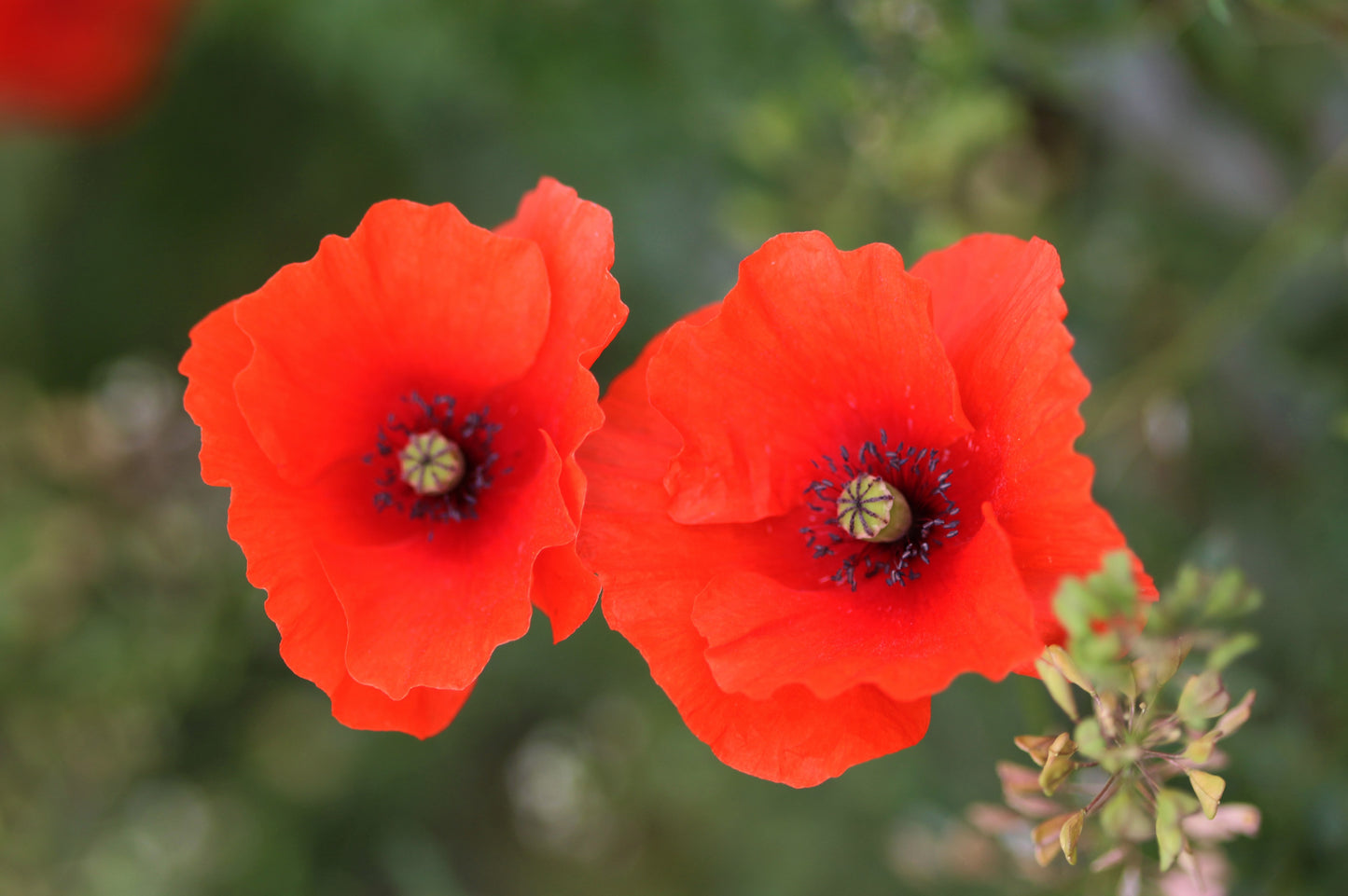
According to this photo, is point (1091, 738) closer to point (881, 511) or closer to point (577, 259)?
point (881, 511)

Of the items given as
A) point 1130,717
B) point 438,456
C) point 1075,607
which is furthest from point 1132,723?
point 438,456

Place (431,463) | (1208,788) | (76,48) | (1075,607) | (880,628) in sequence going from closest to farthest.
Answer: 1. (1075,607)
2. (1208,788)
3. (880,628)
4. (431,463)
5. (76,48)

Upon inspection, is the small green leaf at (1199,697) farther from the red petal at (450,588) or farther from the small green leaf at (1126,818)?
the red petal at (450,588)

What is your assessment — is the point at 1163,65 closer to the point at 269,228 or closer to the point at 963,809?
the point at 963,809

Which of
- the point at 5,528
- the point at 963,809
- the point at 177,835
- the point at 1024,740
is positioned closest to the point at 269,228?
the point at 5,528

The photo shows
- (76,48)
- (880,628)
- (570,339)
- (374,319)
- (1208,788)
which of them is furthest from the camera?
(76,48)

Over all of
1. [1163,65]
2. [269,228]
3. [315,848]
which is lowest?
[315,848]

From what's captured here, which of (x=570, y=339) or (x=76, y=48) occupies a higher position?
(x=570, y=339)
